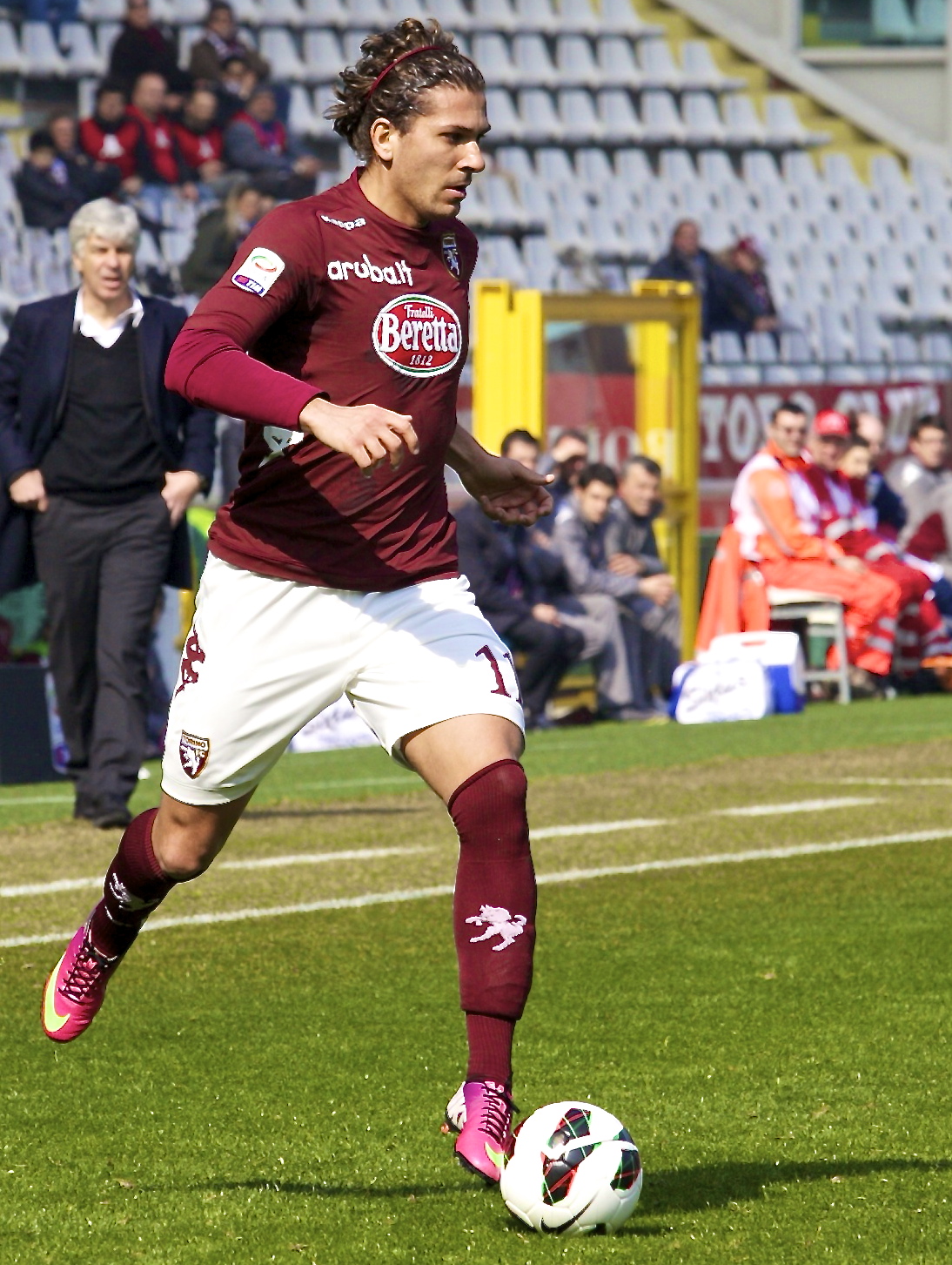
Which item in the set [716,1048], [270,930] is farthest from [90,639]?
[716,1048]

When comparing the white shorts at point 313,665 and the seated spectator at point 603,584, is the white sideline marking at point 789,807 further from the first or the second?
the white shorts at point 313,665

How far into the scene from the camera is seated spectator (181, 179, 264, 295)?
18141 mm

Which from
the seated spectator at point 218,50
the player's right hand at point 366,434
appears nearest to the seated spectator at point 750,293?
the seated spectator at point 218,50

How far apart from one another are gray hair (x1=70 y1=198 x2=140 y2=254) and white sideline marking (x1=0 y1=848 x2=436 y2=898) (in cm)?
230

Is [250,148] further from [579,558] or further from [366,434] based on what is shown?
[366,434]

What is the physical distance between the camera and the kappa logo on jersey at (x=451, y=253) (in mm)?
4230

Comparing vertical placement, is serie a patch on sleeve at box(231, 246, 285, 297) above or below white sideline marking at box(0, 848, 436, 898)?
above

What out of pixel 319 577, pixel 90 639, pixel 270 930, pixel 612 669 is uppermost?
pixel 319 577

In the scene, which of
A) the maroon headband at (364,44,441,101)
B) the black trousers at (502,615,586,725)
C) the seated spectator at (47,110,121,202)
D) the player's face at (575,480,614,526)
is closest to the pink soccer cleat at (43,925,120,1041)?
the maroon headband at (364,44,441,101)

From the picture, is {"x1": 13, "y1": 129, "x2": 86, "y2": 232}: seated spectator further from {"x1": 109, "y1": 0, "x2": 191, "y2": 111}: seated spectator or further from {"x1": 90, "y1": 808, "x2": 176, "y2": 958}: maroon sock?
{"x1": 90, "y1": 808, "x2": 176, "y2": 958}: maroon sock

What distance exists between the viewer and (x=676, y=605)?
14.9 m

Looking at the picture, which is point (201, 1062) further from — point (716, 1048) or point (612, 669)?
point (612, 669)

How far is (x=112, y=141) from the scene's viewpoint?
19828 mm

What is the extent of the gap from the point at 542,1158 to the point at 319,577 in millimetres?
1183
